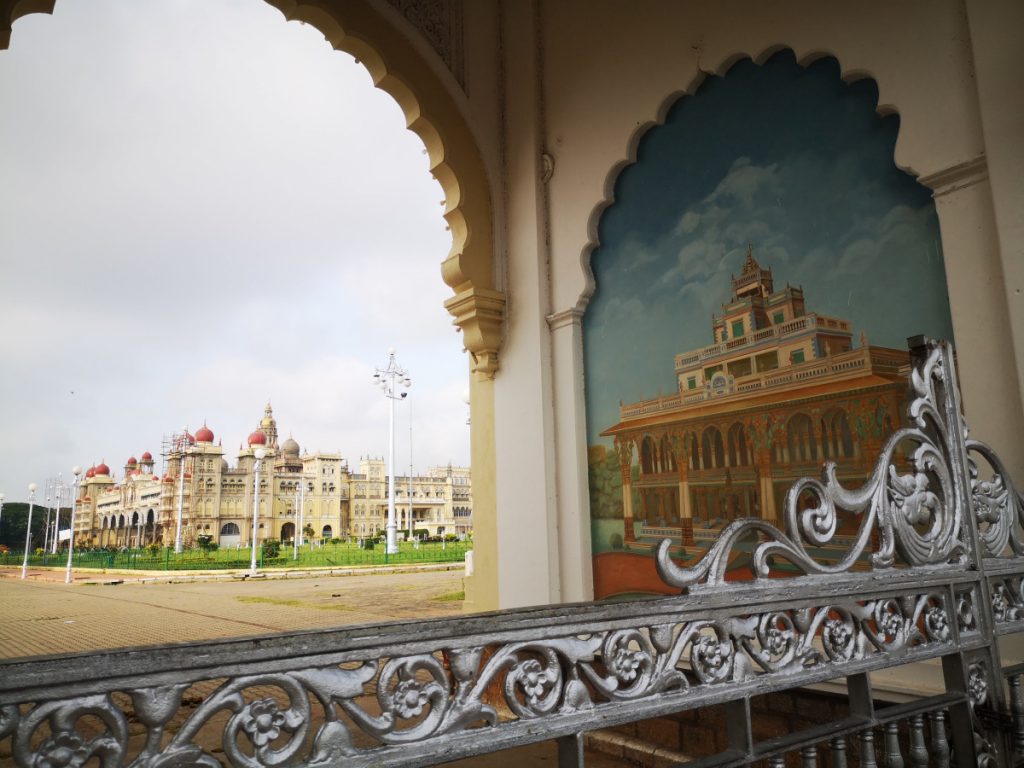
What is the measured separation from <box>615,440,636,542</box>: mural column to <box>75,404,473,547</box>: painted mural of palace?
2088 inches

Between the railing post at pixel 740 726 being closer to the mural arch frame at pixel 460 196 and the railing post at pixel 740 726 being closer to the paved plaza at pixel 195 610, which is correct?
the mural arch frame at pixel 460 196

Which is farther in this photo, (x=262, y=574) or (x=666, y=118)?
(x=262, y=574)

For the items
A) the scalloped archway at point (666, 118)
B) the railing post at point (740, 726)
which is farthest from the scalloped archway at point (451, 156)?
the railing post at point (740, 726)

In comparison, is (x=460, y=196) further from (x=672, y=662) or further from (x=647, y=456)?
(x=672, y=662)

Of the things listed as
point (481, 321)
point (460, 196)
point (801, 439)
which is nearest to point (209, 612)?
point (481, 321)

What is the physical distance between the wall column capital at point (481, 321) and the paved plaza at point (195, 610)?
3820 mm

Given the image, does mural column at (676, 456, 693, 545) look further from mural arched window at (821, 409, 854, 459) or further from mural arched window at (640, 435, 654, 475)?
mural arched window at (821, 409, 854, 459)

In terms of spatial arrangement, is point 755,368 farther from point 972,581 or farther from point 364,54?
point 364,54

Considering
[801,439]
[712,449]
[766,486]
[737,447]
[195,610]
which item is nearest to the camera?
[801,439]

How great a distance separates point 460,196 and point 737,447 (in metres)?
2.49

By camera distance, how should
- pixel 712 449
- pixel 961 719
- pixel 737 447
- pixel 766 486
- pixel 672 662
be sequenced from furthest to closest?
pixel 712 449 < pixel 737 447 < pixel 766 486 < pixel 961 719 < pixel 672 662

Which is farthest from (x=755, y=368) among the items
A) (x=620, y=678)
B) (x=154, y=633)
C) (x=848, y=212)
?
(x=154, y=633)

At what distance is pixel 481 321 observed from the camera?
4.91 meters

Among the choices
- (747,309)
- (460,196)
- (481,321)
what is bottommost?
(747,309)
